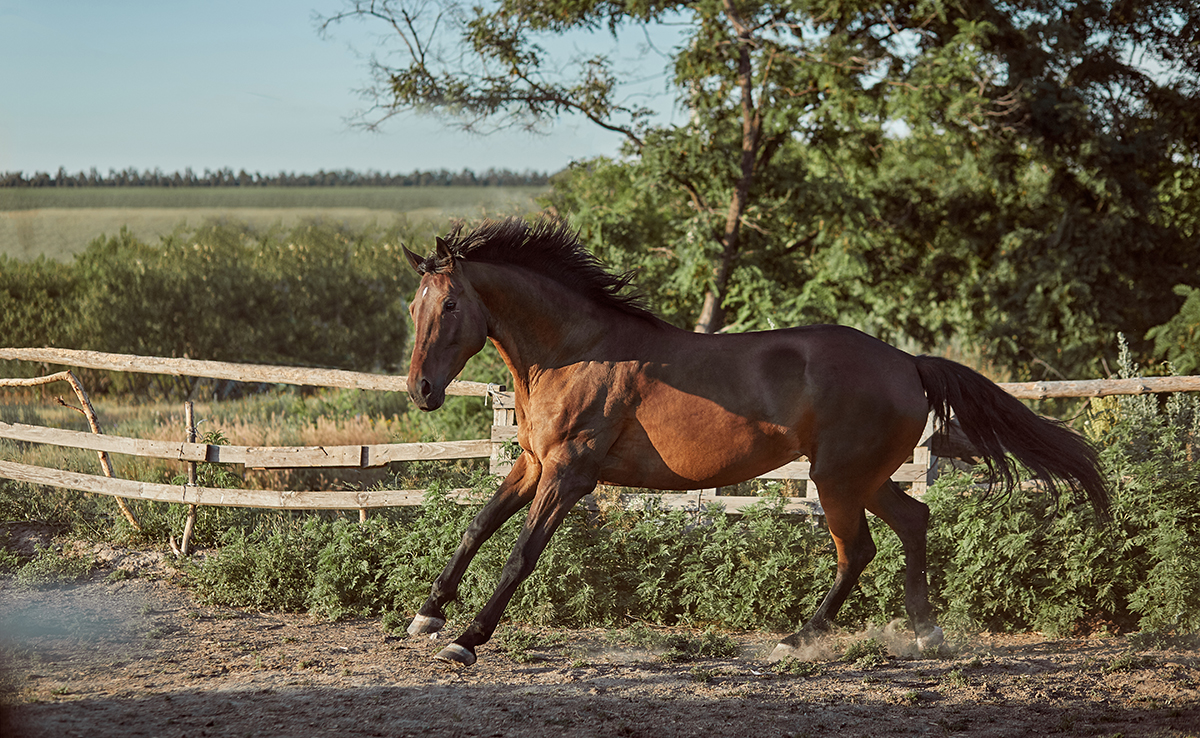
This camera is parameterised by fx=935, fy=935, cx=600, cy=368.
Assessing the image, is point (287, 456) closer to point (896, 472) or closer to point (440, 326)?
point (440, 326)

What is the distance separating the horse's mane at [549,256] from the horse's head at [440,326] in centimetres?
29

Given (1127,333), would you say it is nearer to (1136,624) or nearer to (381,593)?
(1136,624)

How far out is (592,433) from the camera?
4.67 metres

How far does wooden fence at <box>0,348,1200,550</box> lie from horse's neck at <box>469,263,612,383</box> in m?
1.54

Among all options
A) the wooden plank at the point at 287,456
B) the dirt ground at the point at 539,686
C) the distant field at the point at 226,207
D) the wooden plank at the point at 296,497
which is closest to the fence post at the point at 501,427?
the wooden plank at the point at 296,497

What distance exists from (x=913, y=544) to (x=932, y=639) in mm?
513

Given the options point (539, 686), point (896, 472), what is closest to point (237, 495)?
point (539, 686)

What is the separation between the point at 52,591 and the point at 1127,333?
12858 millimetres

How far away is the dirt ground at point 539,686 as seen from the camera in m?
3.90

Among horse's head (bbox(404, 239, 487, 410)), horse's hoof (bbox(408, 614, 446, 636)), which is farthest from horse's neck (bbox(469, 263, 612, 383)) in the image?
horse's hoof (bbox(408, 614, 446, 636))

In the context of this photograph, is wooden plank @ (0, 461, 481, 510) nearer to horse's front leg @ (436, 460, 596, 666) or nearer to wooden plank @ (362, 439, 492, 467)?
wooden plank @ (362, 439, 492, 467)

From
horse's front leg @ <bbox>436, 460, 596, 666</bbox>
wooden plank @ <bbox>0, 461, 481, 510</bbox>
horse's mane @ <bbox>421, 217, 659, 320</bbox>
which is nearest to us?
horse's front leg @ <bbox>436, 460, 596, 666</bbox>

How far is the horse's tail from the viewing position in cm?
499

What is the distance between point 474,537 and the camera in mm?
4750
